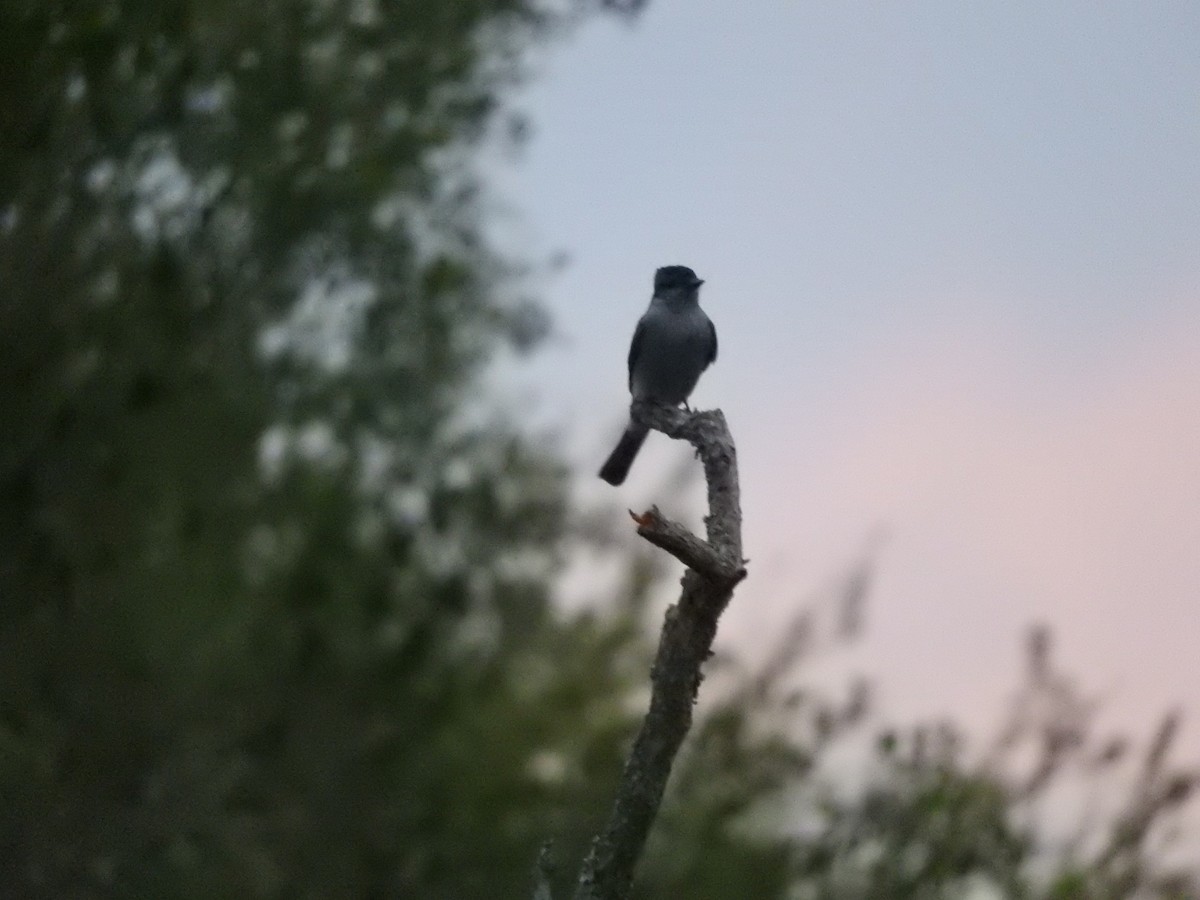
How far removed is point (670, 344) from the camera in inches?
275

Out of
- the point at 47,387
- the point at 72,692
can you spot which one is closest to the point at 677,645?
the point at 47,387

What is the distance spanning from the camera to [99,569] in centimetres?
1053

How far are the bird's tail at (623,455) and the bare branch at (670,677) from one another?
2.65 meters

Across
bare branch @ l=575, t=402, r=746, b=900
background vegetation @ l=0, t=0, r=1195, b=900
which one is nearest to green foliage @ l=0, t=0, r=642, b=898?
background vegetation @ l=0, t=0, r=1195, b=900

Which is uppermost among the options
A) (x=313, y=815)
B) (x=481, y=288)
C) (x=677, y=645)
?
(x=481, y=288)

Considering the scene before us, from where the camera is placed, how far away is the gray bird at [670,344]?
270 inches

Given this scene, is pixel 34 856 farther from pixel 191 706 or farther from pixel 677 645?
pixel 677 645

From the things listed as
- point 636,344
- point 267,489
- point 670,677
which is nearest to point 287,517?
point 267,489

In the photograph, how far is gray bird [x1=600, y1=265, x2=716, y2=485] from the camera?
6.87 m

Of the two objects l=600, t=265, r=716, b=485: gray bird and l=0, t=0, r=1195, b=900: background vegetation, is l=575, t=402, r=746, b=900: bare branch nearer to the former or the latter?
l=600, t=265, r=716, b=485: gray bird

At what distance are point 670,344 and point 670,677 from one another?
3.78 metres

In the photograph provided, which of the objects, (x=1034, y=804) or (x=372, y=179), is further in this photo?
(x=372, y=179)

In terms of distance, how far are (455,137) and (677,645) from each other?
8648 millimetres

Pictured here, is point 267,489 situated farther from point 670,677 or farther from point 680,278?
point 670,677
